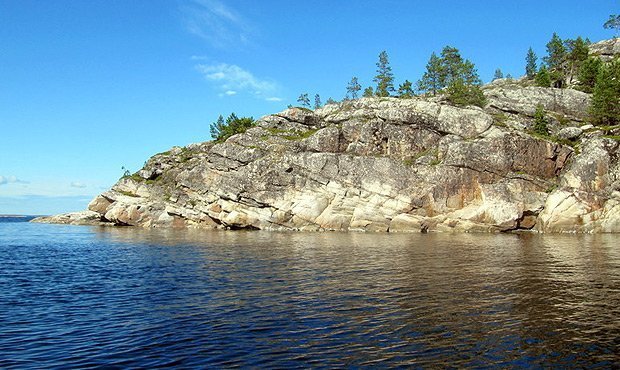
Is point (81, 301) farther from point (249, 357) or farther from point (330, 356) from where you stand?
point (330, 356)

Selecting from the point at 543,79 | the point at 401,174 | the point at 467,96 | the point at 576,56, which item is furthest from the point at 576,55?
the point at 401,174

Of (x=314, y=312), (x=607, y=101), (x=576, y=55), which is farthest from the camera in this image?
(x=576, y=55)

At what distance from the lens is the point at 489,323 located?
67.0 feet

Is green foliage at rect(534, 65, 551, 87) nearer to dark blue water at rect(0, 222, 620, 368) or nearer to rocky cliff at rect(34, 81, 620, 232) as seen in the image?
rocky cliff at rect(34, 81, 620, 232)

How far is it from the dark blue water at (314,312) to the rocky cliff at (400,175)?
39.0 m

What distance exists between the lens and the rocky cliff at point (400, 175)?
→ 80250 mm

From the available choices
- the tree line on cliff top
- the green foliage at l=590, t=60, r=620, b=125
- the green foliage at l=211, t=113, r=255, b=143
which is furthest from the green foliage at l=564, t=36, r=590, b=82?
the green foliage at l=211, t=113, r=255, b=143

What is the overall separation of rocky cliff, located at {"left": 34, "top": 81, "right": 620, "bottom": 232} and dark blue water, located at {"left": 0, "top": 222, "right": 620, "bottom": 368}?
38970mm

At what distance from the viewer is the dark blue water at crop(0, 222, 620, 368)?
16.2 m

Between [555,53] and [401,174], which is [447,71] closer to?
[555,53]

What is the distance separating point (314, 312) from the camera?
22734 mm

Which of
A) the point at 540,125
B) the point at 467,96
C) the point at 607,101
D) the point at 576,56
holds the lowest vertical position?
the point at 540,125

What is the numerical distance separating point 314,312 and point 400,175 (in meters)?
69.1

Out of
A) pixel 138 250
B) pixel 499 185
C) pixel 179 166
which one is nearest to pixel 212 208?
pixel 179 166
